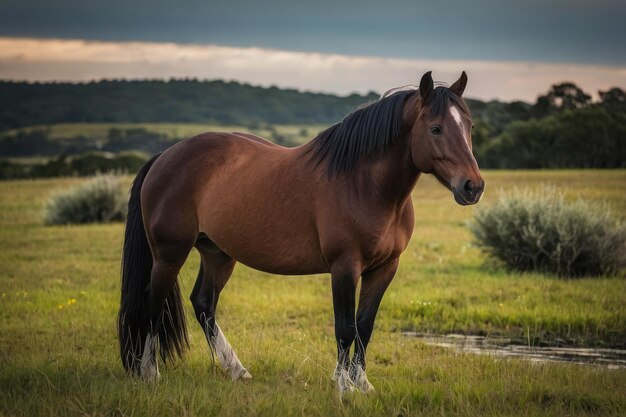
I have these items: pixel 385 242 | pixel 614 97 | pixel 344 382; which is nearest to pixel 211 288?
pixel 344 382

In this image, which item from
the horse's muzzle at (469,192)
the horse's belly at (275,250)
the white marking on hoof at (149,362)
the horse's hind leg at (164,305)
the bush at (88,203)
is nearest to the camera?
the horse's muzzle at (469,192)

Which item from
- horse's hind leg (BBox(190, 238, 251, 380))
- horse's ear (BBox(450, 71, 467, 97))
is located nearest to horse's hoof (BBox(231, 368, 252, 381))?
horse's hind leg (BBox(190, 238, 251, 380))

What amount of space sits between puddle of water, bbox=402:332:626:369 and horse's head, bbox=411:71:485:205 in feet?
10.7

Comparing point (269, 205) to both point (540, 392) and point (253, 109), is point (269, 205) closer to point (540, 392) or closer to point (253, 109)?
point (540, 392)

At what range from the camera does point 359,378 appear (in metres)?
6.21

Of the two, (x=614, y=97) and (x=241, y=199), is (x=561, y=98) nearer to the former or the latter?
(x=614, y=97)

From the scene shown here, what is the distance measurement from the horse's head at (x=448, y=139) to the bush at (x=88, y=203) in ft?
67.6

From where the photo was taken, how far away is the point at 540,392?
6.11 meters

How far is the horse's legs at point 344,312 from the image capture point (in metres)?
5.95

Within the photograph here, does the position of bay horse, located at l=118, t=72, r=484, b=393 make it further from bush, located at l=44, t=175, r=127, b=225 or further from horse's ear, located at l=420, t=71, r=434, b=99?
bush, located at l=44, t=175, r=127, b=225

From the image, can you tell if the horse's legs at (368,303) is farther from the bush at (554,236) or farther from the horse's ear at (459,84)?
the bush at (554,236)

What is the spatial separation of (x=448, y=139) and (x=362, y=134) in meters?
0.83

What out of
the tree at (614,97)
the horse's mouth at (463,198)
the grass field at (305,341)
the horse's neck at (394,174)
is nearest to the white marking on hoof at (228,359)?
the grass field at (305,341)

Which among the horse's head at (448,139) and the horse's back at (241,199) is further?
the horse's back at (241,199)
